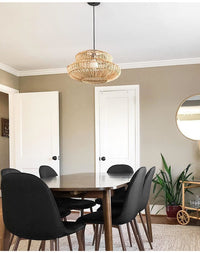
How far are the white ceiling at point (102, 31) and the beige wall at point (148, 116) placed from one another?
0.31 m

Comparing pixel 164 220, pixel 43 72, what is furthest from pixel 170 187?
pixel 43 72

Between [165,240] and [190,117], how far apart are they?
6.68 feet

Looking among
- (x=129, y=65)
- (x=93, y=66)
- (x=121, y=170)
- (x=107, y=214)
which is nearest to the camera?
(x=107, y=214)

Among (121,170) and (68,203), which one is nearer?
(68,203)

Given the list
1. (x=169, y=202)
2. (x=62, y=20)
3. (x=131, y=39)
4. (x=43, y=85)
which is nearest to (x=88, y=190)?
(x=62, y=20)

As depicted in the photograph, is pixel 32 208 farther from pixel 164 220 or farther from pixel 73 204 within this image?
pixel 164 220

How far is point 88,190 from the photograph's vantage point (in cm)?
237

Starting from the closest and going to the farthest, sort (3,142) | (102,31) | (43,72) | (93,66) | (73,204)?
(93,66) < (73,204) < (102,31) < (43,72) < (3,142)

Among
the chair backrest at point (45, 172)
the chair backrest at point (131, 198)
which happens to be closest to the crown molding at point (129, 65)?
the chair backrest at point (45, 172)

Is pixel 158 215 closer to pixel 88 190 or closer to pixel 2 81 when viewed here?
pixel 88 190

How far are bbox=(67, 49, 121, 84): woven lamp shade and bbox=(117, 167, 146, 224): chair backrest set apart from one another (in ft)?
3.29

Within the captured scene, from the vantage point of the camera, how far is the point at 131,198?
99.1 inches

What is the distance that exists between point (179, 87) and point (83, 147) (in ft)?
6.02

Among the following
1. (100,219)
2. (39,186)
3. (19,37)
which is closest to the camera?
(39,186)
